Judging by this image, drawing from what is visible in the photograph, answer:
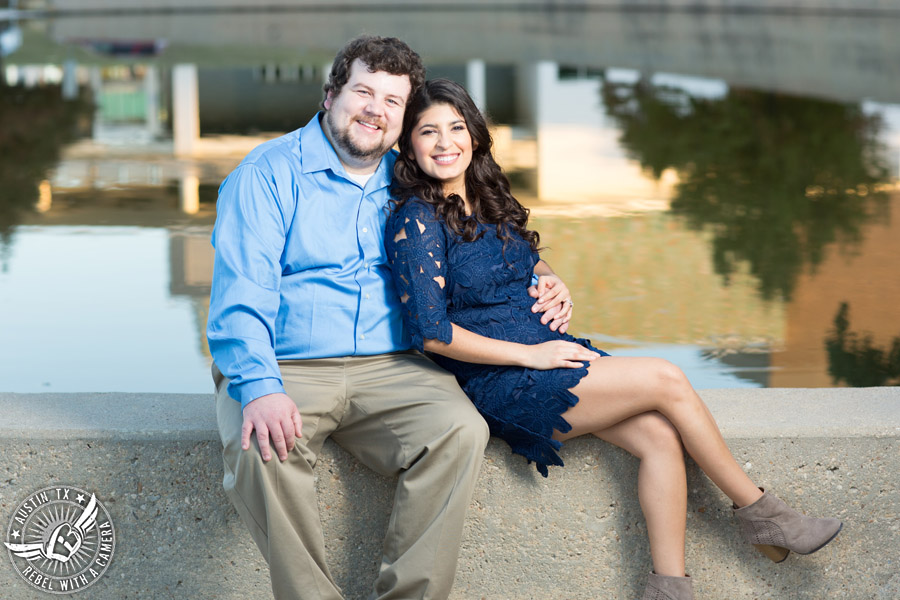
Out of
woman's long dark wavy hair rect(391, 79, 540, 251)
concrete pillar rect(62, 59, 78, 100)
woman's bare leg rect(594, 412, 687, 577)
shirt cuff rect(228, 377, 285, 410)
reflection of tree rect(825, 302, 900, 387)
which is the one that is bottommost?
reflection of tree rect(825, 302, 900, 387)

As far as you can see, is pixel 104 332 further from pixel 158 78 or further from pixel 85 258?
pixel 158 78

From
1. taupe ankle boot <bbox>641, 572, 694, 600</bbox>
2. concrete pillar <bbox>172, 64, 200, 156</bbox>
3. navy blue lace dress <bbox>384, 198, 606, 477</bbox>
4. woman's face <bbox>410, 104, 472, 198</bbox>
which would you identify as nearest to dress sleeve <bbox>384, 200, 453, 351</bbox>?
navy blue lace dress <bbox>384, 198, 606, 477</bbox>

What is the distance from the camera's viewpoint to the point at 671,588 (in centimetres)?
294

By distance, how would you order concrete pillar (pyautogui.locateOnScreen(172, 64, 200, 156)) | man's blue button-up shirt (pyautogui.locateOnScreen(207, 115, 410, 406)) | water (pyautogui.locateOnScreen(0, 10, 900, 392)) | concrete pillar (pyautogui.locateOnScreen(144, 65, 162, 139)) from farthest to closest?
concrete pillar (pyautogui.locateOnScreen(144, 65, 162, 139)), concrete pillar (pyautogui.locateOnScreen(172, 64, 200, 156)), water (pyautogui.locateOnScreen(0, 10, 900, 392)), man's blue button-up shirt (pyautogui.locateOnScreen(207, 115, 410, 406))

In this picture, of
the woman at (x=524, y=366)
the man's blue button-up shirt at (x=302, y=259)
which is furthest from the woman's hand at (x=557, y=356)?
the man's blue button-up shirt at (x=302, y=259)

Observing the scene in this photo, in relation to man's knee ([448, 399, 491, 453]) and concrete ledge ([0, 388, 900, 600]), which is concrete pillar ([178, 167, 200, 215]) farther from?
man's knee ([448, 399, 491, 453])

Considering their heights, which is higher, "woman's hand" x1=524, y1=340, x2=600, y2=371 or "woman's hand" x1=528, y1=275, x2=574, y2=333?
"woman's hand" x1=528, y1=275, x2=574, y2=333

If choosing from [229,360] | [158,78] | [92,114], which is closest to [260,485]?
[229,360]

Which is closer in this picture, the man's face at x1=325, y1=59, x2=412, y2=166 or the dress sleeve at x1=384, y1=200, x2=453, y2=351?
the dress sleeve at x1=384, y1=200, x2=453, y2=351

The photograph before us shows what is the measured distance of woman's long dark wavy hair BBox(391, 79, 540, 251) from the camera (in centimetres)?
324

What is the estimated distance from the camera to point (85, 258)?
7.53 metres

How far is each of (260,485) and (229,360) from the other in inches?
13.1

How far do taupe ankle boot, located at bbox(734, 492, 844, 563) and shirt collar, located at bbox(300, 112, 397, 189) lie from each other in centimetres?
133

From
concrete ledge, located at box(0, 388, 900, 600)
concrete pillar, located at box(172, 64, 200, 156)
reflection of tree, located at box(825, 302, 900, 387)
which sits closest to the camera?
concrete ledge, located at box(0, 388, 900, 600)
